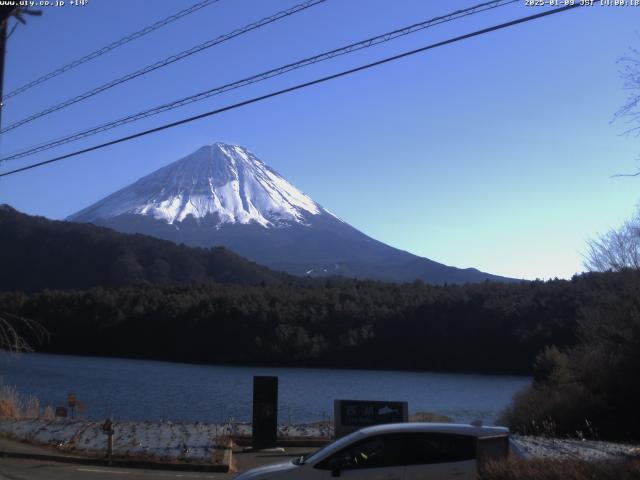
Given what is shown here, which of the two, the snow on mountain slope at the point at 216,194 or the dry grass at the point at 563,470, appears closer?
the dry grass at the point at 563,470

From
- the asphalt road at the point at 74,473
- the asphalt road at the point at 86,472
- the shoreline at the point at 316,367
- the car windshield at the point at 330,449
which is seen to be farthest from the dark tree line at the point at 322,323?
the car windshield at the point at 330,449

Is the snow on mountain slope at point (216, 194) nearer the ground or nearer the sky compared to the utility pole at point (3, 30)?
nearer the sky

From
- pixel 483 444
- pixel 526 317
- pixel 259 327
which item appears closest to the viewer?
pixel 483 444

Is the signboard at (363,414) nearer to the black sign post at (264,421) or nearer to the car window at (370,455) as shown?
the black sign post at (264,421)

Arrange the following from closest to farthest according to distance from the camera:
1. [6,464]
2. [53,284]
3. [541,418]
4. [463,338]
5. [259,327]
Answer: [6,464] → [541,418] → [463,338] → [259,327] → [53,284]

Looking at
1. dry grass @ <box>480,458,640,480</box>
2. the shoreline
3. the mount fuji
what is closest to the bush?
dry grass @ <box>480,458,640,480</box>

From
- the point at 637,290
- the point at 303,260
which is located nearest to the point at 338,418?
the point at 637,290

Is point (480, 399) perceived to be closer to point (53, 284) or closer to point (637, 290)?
point (637, 290)

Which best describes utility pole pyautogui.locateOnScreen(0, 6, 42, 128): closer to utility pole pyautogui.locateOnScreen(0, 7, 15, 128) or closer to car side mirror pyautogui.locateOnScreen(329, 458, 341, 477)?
utility pole pyautogui.locateOnScreen(0, 7, 15, 128)

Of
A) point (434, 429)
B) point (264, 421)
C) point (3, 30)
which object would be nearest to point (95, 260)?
point (264, 421)
